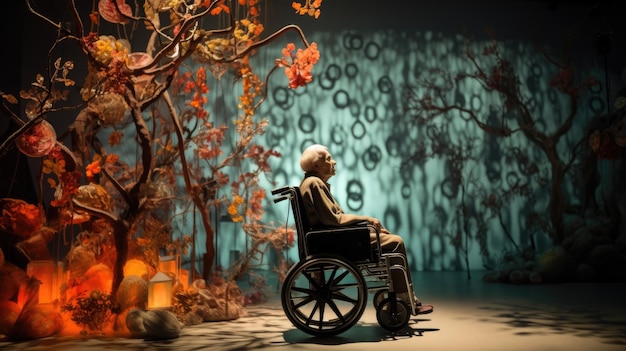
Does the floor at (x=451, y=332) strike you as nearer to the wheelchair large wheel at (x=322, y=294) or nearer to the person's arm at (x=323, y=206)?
the wheelchair large wheel at (x=322, y=294)

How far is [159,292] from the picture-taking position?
427cm

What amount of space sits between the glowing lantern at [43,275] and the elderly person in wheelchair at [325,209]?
5.99 feet

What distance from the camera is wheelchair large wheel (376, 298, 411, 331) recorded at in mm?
3980

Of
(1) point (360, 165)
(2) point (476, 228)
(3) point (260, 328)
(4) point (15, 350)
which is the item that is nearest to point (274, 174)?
(1) point (360, 165)

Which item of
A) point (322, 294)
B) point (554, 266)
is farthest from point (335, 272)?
point (554, 266)

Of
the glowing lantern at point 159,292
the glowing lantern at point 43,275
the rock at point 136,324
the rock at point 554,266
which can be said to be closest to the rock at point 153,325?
the rock at point 136,324

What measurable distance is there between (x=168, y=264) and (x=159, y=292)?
0.59 meters

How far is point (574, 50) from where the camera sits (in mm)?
9406

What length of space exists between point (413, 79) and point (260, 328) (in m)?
5.72

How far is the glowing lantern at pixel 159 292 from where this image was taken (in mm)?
4254

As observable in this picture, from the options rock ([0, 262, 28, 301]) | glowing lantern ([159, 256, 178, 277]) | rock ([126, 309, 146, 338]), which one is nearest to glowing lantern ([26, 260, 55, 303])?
rock ([0, 262, 28, 301])

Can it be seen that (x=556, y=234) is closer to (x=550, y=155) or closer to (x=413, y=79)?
(x=550, y=155)

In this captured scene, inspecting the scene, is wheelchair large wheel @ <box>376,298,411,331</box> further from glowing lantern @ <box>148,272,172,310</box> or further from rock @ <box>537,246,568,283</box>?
rock @ <box>537,246,568,283</box>

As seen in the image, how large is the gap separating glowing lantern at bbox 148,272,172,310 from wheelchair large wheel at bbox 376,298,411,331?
141cm
